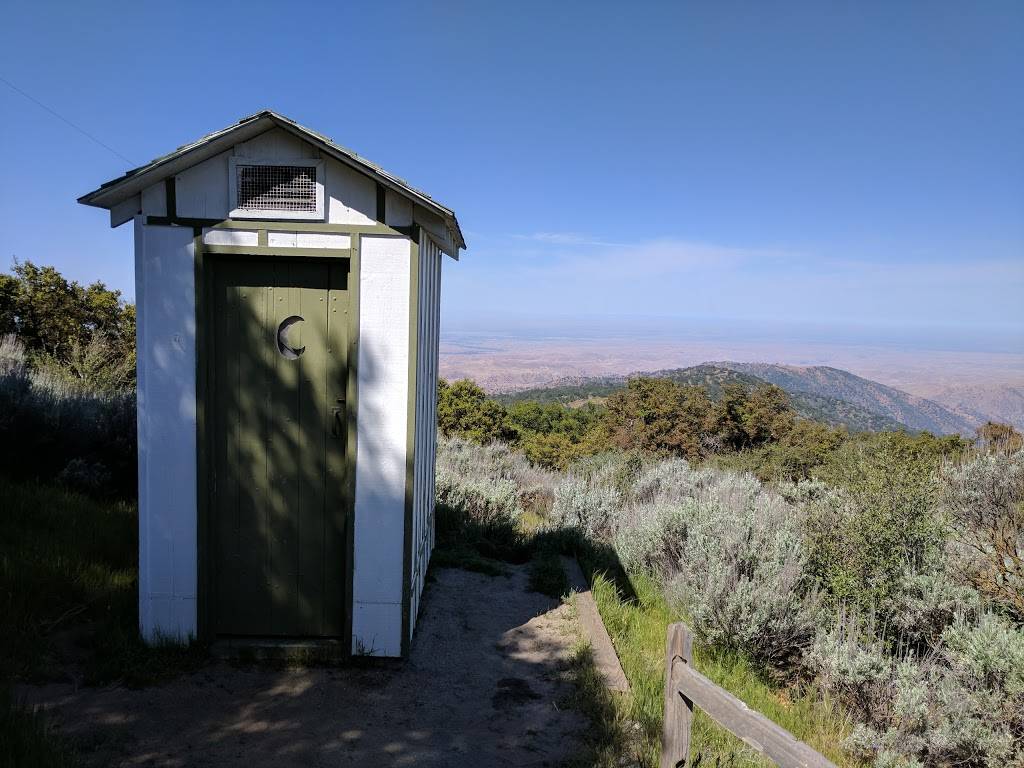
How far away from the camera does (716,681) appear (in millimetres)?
5105

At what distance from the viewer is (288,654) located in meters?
4.62

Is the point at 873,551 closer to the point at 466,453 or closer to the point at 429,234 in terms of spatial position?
the point at 429,234

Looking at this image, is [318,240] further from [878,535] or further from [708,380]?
[708,380]

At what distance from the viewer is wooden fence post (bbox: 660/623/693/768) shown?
3393 millimetres

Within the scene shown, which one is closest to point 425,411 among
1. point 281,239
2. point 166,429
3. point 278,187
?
point 281,239

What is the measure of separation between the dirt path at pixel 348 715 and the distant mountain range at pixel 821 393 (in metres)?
18.5

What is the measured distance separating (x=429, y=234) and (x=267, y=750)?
3263 mm

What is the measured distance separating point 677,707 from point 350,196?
353 cm

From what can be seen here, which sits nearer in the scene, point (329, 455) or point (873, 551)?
point (329, 455)

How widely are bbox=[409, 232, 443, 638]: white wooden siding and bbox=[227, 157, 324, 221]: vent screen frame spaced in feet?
2.43

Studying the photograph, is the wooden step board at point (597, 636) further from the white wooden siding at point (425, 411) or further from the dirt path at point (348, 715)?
the white wooden siding at point (425, 411)

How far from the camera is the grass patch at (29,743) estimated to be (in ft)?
10.3

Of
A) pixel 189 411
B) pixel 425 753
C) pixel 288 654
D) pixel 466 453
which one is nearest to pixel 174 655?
pixel 288 654

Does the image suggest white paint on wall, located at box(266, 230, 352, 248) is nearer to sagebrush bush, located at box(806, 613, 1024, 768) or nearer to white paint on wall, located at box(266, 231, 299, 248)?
white paint on wall, located at box(266, 231, 299, 248)
